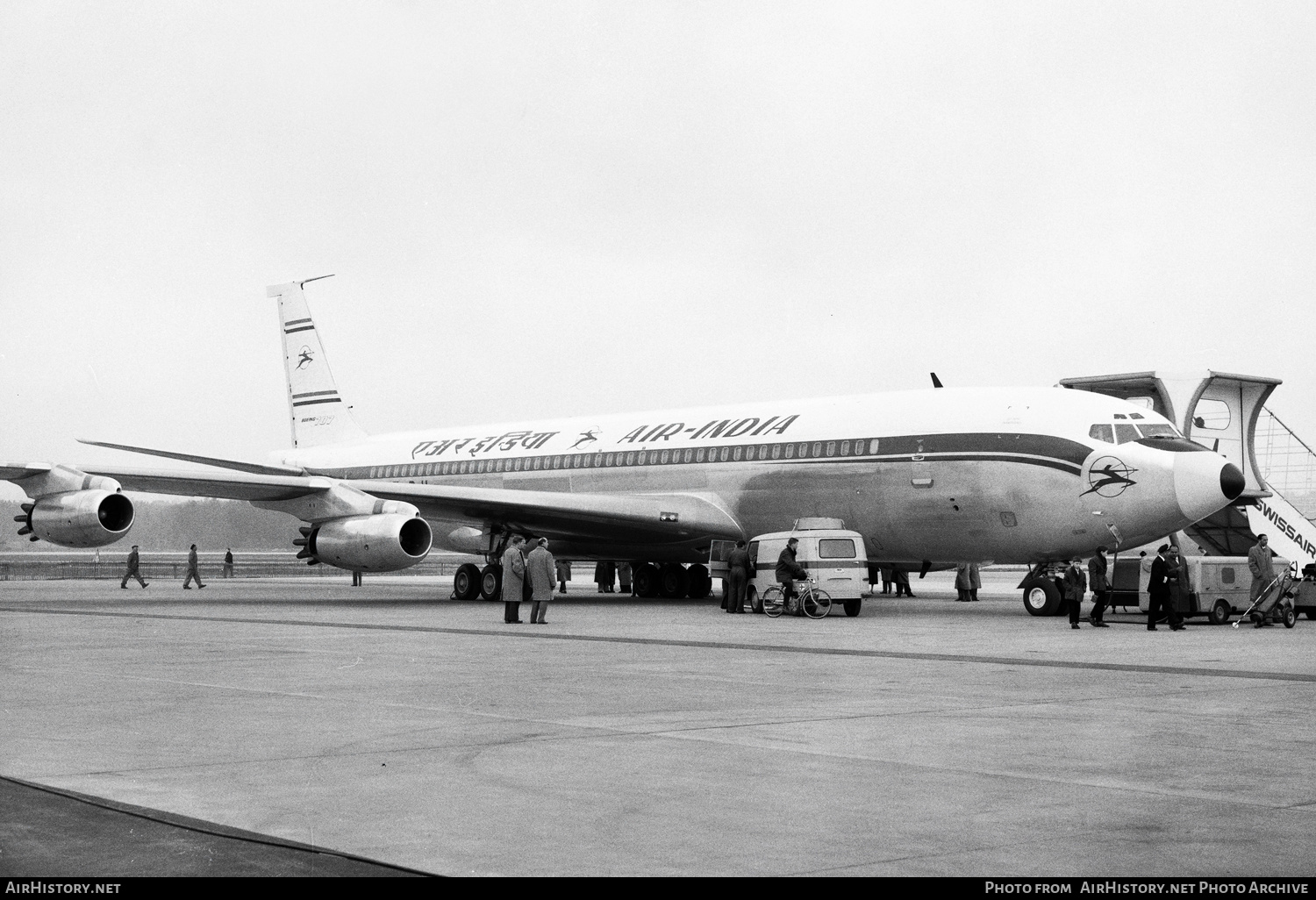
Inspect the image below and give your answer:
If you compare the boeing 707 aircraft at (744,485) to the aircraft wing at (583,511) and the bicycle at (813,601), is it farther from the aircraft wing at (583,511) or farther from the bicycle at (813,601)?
the bicycle at (813,601)

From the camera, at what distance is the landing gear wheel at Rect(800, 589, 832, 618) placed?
75.1 feet

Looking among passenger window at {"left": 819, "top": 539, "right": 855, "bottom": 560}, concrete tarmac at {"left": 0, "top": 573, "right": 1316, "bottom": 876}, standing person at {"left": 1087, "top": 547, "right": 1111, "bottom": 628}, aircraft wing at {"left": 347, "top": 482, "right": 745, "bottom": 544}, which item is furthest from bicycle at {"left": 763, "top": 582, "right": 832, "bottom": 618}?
concrete tarmac at {"left": 0, "top": 573, "right": 1316, "bottom": 876}

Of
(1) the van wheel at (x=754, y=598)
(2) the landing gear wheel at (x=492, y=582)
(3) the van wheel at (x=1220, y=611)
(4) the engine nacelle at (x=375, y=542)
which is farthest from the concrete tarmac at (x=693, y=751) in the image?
(2) the landing gear wheel at (x=492, y=582)

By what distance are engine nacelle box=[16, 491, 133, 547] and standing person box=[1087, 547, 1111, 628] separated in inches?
675

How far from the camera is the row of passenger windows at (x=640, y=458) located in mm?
25812

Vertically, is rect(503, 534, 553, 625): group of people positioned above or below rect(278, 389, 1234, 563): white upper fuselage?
below

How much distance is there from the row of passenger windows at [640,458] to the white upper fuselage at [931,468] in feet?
0.13

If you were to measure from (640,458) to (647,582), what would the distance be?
13.5 feet

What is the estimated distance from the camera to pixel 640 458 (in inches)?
1179

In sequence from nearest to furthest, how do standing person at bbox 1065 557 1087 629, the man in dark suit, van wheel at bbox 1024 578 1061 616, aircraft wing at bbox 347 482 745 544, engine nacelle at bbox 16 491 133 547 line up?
the man in dark suit → standing person at bbox 1065 557 1087 629 → van wheel at bbox 1024 578 1061 616 → engine nacelle at bbox 16 491 133 547 → aircraft wing at bbox 347 482 745 544

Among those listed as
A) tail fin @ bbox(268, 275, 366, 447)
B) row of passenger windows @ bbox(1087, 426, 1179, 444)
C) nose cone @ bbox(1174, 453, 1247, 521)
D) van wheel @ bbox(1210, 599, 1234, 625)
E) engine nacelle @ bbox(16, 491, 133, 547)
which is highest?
tail fin @ bbox(268, 275, 366, 447)

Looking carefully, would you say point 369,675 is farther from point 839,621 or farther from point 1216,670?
point 839,621

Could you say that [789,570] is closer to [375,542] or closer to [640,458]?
[640,458]

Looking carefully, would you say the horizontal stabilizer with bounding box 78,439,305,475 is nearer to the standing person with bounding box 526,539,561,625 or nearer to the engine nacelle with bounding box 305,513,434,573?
the engine nacelle with bounding box 305,513,434,573
